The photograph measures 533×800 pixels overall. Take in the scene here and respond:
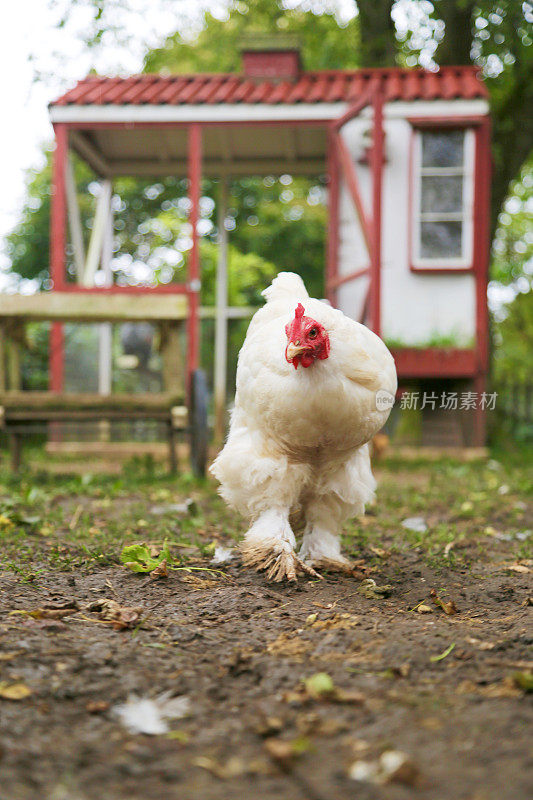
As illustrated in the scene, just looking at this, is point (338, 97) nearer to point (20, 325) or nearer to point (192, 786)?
point (20, 325)

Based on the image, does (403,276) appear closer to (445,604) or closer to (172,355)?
(172,355)

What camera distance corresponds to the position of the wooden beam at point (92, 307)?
604 centimetres

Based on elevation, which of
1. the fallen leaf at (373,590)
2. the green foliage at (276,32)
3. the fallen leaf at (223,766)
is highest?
the green foliage at (276,32)

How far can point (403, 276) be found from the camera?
875 cm

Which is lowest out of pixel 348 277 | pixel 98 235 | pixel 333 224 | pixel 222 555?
pixel 222 555

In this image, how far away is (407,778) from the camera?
143 cm

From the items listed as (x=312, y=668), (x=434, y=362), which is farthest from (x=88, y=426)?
(x=312, y=668)

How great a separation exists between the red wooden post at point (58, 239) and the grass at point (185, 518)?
2.25m

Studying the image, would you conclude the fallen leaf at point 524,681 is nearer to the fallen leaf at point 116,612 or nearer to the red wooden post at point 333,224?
the fallen leaf at point 116,612

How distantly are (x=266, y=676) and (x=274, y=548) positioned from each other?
46.7 inches

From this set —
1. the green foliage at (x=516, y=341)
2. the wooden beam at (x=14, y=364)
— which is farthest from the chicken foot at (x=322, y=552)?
the green foliage at (x=516, y=341)

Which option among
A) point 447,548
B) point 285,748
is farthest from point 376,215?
point 285,748

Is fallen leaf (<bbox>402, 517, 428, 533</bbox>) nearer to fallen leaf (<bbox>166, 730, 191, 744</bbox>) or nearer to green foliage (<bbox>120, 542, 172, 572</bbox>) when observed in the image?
green foliage (<bbox>120, 542, 172, 572</bbox>)

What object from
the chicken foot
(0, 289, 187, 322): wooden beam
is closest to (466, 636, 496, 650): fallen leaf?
the chicken foot
